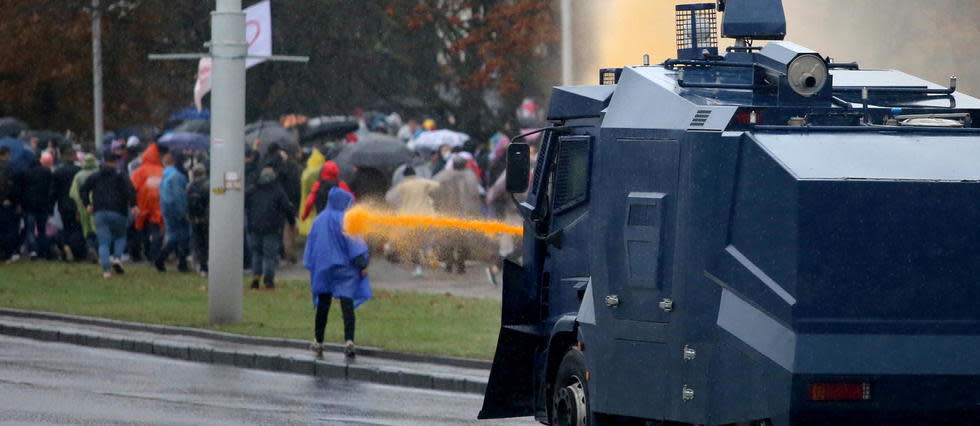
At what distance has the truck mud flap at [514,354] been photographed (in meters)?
12.4

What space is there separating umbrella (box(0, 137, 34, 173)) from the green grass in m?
2.76

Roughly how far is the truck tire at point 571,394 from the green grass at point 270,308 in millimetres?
6246

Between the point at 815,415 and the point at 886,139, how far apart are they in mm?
1372

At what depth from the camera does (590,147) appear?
11.3 meters

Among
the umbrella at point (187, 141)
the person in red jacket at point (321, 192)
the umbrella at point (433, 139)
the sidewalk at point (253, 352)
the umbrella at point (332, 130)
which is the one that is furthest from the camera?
the umbrella at point (332, 130)

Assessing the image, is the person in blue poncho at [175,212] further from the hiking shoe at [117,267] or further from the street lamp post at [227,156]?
the street lamp post at [227,156]

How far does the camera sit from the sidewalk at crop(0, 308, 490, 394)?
675 inches

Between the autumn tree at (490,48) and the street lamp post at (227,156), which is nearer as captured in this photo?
the street lamp post at (227,156)

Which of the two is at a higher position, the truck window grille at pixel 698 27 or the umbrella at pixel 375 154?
the truck window grille at pixel 698 27

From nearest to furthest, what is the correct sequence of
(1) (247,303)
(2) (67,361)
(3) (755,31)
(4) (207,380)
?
1. (3) (755,31)
2. (4) (207,380)
3. (2) (67,361)
4. (1) (247,303)

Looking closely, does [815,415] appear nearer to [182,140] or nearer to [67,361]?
[67,361]

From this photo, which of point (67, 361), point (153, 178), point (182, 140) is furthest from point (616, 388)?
point (182, 140)

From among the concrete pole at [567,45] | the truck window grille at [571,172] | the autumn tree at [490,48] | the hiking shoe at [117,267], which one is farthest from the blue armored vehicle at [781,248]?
the autumn tree at [490,48]

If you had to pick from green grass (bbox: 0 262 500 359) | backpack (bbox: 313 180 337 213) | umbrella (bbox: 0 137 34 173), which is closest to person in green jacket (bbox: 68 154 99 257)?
umbrella (bbox: 0 137 34 173)
